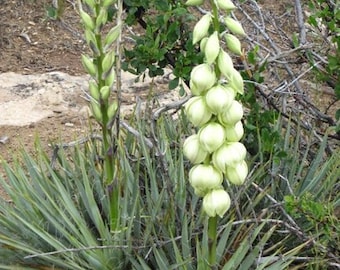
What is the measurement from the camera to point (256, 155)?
11.6ft

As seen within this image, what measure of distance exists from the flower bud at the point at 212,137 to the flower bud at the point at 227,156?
0.11 ft

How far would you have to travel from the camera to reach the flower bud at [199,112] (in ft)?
7.59

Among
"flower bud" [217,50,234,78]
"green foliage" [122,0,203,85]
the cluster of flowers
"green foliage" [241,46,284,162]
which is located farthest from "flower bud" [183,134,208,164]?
"green foliage" [122,0,203,85]

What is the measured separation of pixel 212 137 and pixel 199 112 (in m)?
0.09

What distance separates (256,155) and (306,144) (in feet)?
1.62

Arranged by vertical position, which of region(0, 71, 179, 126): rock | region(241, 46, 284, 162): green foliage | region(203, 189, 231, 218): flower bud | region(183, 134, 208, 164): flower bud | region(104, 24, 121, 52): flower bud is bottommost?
region(0, 71, 179, 126): rock

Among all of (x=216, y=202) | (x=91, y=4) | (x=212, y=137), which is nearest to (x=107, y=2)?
(x=91, y=4)

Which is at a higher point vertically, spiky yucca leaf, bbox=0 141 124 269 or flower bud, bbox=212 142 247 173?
Answer: flower bud, bbox=212 142 247 173

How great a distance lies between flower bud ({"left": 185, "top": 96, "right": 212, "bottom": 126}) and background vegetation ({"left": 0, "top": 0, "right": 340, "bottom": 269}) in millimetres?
661

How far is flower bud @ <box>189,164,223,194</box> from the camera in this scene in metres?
2.38

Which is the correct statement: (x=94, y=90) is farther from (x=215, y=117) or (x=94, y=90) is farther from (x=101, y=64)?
(x=215, y=117)

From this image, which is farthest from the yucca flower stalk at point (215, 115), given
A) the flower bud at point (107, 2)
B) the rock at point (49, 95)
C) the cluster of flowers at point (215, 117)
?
the rock at point (49, 95)

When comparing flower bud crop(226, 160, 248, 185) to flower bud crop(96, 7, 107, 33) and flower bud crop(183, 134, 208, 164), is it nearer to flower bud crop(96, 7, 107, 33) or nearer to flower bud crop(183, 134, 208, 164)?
flower bud crop(183, 134, 208, 164)

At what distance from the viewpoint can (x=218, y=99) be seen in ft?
7.41
